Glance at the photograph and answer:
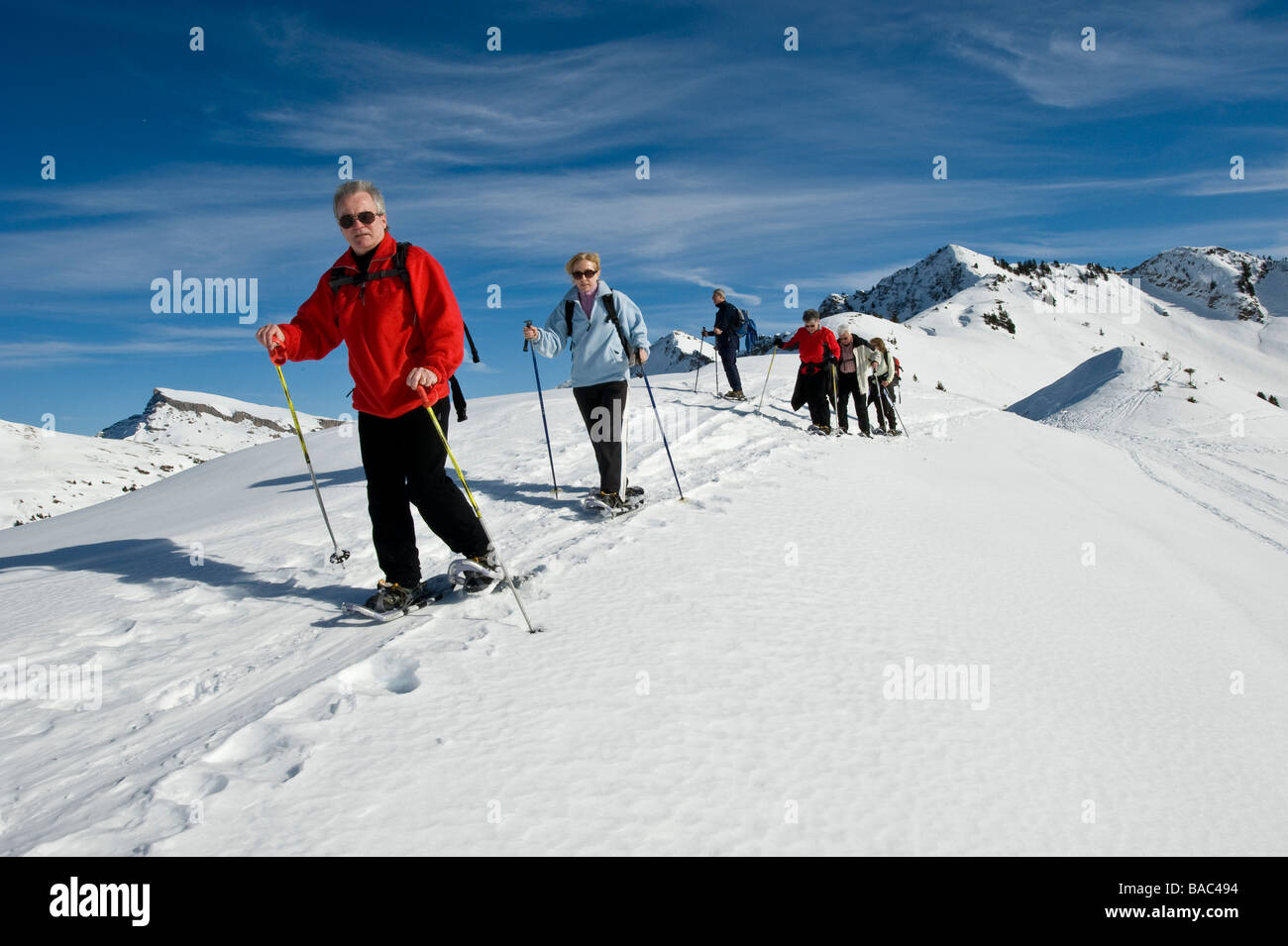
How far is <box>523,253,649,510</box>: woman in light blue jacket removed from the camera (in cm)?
586

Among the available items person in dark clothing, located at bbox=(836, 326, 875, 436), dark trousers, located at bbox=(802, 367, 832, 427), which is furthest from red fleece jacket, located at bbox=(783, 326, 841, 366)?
person in dark clothing, located at bbox=(836, 326, 875, 436)

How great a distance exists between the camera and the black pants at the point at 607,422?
5961mm

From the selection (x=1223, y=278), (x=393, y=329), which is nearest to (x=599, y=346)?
(x=393, y=329)

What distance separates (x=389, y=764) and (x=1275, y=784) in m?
3.38

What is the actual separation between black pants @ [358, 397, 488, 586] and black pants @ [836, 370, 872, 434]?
9.31 metres

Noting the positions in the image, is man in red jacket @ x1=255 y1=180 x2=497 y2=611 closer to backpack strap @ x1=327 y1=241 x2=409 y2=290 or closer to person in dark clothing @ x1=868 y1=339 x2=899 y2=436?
backpack strap @ x1=327 y1=241 x2=409 y2=290

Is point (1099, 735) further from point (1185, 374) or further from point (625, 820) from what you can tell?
point (1185, 374)

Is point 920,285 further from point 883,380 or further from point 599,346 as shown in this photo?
point 599,346

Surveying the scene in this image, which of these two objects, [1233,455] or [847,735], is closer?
[847,735]

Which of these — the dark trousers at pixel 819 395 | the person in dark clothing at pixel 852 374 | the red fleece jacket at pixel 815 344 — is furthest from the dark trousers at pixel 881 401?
the dark trousers at pixel 819 395

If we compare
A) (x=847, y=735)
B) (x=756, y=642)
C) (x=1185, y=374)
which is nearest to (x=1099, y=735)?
(x=847, y=735)

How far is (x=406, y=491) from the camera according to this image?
13.0 ft

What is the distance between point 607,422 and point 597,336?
2.37 feet

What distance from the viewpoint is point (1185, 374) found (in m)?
20.8
